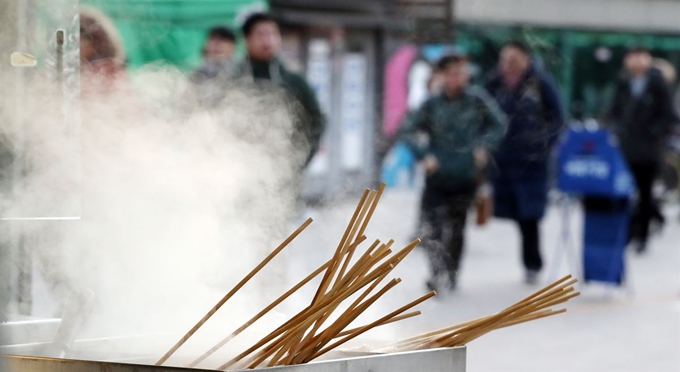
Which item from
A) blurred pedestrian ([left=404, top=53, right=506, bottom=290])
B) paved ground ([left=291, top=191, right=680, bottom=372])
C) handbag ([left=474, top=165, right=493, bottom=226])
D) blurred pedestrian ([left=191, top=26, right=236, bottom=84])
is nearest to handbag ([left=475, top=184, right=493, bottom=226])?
handbag ([left=474, top=165, right=493, bottom=226])

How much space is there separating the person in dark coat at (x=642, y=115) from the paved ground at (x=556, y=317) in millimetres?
858

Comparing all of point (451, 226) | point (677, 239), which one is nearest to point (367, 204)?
point (451, 226)

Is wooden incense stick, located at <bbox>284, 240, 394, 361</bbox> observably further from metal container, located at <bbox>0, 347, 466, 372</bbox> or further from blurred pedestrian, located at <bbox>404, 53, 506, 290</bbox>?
blurred pedestrian, located at <bbox>404, 53, 506, 290</bbox>

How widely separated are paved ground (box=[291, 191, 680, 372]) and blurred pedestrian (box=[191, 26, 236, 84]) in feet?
4.11

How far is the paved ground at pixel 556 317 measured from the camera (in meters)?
5.96

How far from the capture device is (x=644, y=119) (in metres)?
10.1

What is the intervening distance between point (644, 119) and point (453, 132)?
9.08ft

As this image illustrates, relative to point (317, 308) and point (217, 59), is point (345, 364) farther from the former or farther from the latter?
point (217, 59)

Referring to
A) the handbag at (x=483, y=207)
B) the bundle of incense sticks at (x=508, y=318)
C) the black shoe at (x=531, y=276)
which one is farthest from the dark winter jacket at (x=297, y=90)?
the bundle of incense sticks at (x=508, y=318)

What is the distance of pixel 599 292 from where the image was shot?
8500mm

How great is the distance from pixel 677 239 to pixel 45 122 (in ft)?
35.4

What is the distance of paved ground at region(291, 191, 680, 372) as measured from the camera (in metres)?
5.96

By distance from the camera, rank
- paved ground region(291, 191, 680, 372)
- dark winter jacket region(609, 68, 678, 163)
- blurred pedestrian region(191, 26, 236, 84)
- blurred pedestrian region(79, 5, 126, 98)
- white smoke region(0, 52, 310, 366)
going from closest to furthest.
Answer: white smoke region(0, 52, 310, 366) → blurred pedestrian region(79, 5, 126, 98) → paved ground region(291, 191, 680, 372) → blurred pedestrian region(191, 26, 236, 84) → dark winter jacket region(609, 68, 678, 163)

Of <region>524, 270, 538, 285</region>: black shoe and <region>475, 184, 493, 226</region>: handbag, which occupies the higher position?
Result: <region>475, 184, 493, 226</region>: handbag
